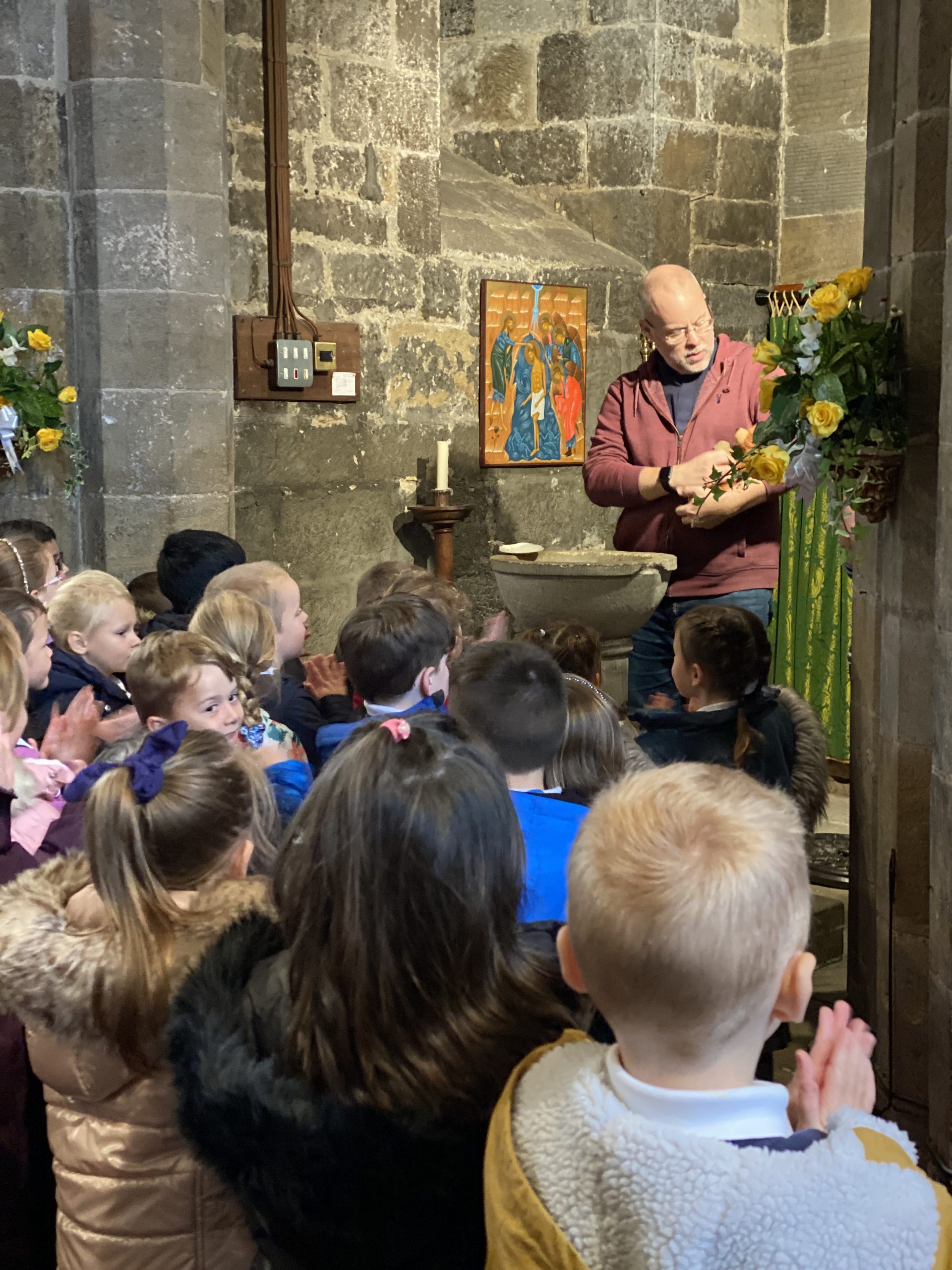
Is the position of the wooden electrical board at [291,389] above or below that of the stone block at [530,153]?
below

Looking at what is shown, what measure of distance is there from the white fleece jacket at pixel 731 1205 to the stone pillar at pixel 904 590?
1.51 meters

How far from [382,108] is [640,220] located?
155 centimetres

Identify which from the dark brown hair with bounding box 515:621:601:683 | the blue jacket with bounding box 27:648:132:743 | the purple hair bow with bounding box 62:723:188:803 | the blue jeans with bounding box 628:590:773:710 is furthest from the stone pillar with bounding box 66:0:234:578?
the purple hair bow with bounding box 62:723:188:803

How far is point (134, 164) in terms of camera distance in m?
4.71

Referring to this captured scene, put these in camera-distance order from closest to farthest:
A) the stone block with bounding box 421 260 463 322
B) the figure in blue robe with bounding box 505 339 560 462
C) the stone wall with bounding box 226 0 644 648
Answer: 1. the stone wall with bounding box 226 0 644 648
2. the stone block with bounding box 421 260 463 322
3. the figure in blue robe with bounding box 505 339 560 462

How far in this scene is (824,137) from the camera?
6.87 meters

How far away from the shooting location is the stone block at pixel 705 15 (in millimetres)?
6531

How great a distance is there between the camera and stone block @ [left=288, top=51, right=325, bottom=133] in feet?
17.6

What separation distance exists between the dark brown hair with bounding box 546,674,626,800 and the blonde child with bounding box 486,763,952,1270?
1157mm

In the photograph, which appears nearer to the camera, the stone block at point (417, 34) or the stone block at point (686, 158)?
the stone block at point (417, 34)

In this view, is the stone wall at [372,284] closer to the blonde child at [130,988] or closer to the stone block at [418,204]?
the stone block at [418,204]

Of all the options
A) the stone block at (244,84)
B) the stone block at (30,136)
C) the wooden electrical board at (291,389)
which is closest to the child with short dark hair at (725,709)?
the wooden electrical board at (291,389)

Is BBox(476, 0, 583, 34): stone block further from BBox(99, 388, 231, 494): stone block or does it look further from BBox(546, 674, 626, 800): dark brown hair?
BBox(546, 674, 626, 800): dark brown hair

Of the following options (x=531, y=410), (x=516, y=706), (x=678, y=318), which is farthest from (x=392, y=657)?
(x=531, y=410)
